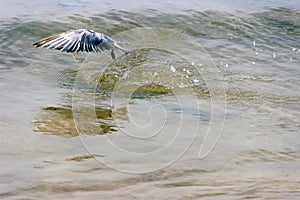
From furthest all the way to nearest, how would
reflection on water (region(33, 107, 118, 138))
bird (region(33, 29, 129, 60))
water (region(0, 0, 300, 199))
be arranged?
bird (region(33, 29, 129, 60)) < reflection on water (region(33, 107, 118, 138)) < water (region(0, 0, 300, 199))

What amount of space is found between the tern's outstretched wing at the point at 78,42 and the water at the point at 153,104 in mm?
415

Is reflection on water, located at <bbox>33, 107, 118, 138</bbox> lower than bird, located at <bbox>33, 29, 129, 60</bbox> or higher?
lower

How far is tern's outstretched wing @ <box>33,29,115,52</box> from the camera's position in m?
5.26

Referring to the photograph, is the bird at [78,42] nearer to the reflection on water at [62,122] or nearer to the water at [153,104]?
the water at [153,104]

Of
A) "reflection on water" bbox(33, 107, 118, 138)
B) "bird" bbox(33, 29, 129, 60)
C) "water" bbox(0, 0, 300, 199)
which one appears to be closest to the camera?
"water" bbox(0, 0, 300, 199)

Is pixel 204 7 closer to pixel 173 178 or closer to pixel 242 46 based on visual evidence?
pixel 242 46

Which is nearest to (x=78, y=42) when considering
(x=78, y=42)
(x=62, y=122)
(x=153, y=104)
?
(x=78, y=42)

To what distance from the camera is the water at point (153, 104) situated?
10.4 feet

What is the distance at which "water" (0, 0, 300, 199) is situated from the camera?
3.18m

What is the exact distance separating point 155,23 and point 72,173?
5350mm

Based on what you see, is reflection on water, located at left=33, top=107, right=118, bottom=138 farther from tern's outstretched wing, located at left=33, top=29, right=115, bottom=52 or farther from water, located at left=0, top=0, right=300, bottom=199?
tern's outstretched wing, located at left=33, top=29, right=115, bottom=52

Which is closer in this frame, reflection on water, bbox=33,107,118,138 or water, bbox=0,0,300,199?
water, bbox=0,0,300,199

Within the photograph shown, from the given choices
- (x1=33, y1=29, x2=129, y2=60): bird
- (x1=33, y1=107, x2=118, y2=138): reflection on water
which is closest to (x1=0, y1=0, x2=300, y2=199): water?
(x1=33, y1=107, x2=118, y2=138): reflection on water

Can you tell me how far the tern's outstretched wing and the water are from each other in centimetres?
41
